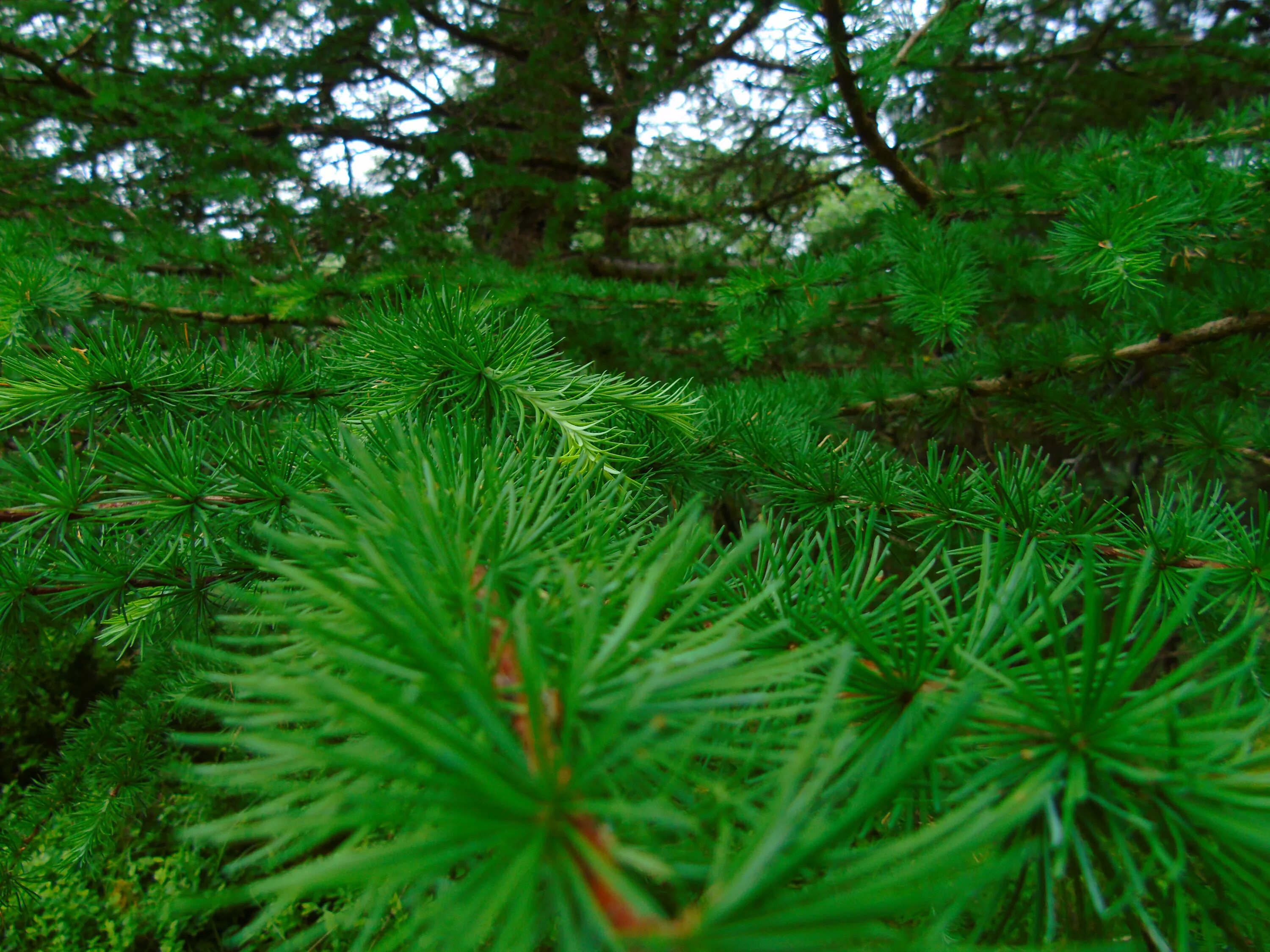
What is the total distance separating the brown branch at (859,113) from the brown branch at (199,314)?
2.86ft

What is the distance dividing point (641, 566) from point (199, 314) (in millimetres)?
1279

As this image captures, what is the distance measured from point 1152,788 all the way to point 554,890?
9.8 inches

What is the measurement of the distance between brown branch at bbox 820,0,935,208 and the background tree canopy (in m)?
0.01

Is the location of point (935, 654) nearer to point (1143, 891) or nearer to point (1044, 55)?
point (1143, 891)

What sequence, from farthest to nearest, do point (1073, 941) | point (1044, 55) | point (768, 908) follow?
point (1044, 55) < point (1073, 941) < point (768, 908)

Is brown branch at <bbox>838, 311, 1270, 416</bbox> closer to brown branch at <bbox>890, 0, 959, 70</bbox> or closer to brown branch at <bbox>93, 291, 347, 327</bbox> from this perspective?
brown branch at <bbox>890, 0, 959, 70</bbox>

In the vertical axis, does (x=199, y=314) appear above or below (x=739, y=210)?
below

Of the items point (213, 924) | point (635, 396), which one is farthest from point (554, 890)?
point (213, 924)

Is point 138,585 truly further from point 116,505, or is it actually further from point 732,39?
point 732,39

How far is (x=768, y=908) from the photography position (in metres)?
0.18

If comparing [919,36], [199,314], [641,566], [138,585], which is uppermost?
[919,36]

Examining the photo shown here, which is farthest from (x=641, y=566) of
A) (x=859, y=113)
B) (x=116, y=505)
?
(x=859, y=113)

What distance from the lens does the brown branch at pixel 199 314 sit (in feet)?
3.64

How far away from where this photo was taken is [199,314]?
3.91 ft
